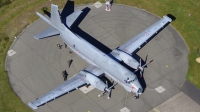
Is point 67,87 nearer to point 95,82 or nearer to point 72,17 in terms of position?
point 95,82

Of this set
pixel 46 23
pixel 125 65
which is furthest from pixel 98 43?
pixel 46 23

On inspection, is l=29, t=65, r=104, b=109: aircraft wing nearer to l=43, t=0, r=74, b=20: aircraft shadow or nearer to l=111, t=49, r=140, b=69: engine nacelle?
l=111, t=49, r=140, b=69: engine nacelle

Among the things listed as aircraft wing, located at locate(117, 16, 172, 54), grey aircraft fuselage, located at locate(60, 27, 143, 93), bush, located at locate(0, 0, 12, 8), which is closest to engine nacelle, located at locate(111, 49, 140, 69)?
aircraft wing, located at locate(117, 16, 172, 54)

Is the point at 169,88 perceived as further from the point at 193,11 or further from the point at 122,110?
the point at 193,11

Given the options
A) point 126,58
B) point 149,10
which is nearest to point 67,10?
point 149,10

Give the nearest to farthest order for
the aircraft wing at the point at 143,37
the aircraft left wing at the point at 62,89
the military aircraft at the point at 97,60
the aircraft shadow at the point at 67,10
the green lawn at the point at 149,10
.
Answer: the aircraft left wing at the point at 62,89, the military aircraft at the point at 97,60, the aircraft wing at the point at 143,37, the green lawn at the point at 149,10, the aircraft shadow at the point at 67,10

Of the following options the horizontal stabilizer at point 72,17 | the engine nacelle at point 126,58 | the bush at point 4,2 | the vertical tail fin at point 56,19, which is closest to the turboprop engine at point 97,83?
the engine nacelle at point 126,58

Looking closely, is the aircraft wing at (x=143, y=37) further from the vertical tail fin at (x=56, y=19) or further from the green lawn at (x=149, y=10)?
the vertical tail fin at (x=56, y=19)
